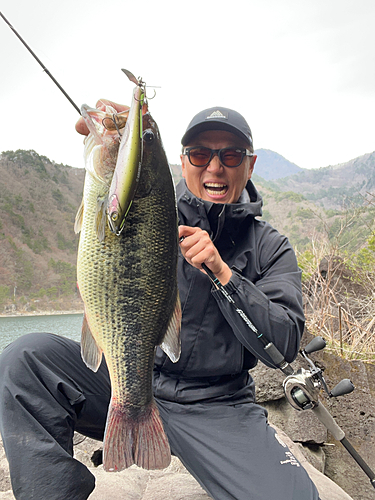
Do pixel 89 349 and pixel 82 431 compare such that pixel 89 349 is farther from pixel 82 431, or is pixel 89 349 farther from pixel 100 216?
pixel 82 431

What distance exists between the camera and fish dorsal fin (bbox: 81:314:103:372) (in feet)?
5.48

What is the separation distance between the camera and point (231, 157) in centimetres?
259

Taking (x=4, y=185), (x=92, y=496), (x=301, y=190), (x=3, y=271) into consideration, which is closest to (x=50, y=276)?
(x=3, y=271)

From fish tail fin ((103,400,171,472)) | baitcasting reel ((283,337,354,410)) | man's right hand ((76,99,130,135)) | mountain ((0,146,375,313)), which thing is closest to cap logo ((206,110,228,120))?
man's right hand ((76,99,130,135))

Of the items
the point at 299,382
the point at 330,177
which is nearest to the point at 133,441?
the point at 299,382

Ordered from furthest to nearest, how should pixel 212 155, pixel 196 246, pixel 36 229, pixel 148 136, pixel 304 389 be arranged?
pixel 36 229 → pixel 212 155 → pixel 304 389 → pixel 196 246 → pixel 148 136

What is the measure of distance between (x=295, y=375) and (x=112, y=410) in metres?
1.19

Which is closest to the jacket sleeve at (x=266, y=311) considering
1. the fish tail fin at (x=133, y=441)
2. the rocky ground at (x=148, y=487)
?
the fish tail fin at (x=133, y=441)

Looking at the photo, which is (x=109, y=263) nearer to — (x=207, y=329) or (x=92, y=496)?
(x=207, y=329)

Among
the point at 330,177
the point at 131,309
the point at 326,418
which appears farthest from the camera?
the point at 330,177

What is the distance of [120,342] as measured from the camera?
5.43 feet

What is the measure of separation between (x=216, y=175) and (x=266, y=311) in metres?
1.05

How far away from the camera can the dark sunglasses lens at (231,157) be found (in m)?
2.57

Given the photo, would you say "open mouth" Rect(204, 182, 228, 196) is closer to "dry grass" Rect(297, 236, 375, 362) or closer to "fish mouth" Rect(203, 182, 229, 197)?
"fish mouth" Rect(203, 182, 229, 197)
